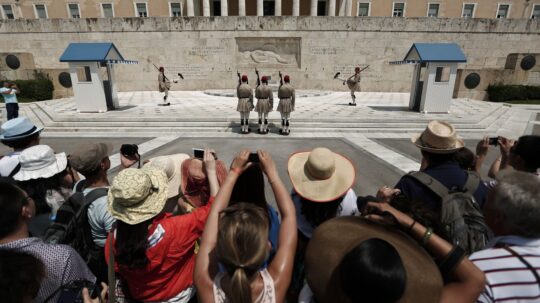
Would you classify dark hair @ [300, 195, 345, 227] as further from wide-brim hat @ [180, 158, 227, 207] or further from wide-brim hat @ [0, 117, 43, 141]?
wide-brim hat @ [0, 117, 43, 141]

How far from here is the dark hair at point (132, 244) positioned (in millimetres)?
1613

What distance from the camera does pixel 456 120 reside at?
10.4 meters

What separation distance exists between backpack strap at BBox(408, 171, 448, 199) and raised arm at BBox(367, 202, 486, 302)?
826 millimetres

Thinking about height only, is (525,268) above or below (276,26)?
below

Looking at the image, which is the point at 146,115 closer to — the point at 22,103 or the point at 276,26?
the point at 22,103

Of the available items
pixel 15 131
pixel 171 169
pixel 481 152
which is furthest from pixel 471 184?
pixel 15 131

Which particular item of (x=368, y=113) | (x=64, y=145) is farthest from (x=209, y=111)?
(x=368, y=113)

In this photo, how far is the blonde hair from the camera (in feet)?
3.86

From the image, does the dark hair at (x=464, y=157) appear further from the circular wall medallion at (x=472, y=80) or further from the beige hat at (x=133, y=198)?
the circular wall medallion at (x=472, y=80)

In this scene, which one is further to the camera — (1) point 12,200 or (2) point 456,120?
(2) point 456,120

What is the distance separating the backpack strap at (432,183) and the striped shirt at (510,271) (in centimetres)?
61

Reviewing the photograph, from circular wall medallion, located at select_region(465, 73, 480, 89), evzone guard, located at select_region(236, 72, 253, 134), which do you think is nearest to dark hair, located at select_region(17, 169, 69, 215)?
evzone guard, located at select_region(236, 72, 253, 134)

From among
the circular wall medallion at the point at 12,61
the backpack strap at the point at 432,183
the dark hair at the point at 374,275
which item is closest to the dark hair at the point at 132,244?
the dark hair at the point at 374,275

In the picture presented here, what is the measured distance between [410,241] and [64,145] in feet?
30.9
